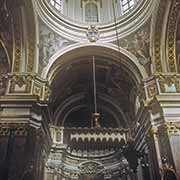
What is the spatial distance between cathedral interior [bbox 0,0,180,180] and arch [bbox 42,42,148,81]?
0.04 meters

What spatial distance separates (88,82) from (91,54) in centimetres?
221

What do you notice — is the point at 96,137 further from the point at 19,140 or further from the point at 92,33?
the point at 92,33

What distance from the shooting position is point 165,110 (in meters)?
8.10

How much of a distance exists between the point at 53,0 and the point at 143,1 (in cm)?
412

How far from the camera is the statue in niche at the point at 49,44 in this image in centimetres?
977

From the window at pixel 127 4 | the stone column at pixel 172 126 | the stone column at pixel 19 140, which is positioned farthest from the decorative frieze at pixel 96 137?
the window at pixel 127 4

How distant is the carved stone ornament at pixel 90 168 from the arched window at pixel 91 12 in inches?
283

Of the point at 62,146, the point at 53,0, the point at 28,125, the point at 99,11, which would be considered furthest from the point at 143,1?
the point at 62,146

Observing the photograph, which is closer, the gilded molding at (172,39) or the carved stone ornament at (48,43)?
the gilded molding at (172,39)

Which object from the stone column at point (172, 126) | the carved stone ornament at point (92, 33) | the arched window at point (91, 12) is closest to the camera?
the stone column at point (172, 126)

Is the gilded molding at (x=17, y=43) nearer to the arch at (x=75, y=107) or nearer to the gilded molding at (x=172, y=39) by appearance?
the arch at (x=75, y=107)

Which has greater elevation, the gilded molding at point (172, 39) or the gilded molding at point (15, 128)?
the gilded molding at point (172, 39)

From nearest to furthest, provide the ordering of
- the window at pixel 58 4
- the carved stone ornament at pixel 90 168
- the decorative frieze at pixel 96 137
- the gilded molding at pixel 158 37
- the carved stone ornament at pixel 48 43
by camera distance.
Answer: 1. the decorative frieze at pixel 96 137
2. the gilded molding at pixel 158 37
3. the carved stone ornament at pixel 48 43
4. the window at pixel 58 4
5. the carved stone ornament at pixel 90 168

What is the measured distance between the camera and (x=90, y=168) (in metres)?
12.7
